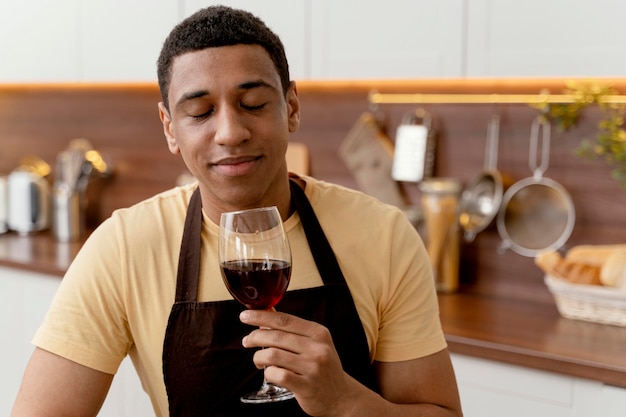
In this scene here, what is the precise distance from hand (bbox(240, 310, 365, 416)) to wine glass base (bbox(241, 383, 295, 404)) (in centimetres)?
6

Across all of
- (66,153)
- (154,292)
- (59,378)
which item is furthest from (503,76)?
(66,153)

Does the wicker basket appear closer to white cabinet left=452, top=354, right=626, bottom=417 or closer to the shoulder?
white cabinet left=452, top=354, right=626, bottom=417

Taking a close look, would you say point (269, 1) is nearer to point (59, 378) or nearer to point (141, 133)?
point (141, 133)

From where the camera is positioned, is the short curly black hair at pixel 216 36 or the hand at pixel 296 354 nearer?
the hand at pixel 296 354

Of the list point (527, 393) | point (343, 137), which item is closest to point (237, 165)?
point (527, 393)

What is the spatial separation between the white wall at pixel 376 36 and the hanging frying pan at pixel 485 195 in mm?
321

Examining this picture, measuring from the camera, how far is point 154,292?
4.68ft

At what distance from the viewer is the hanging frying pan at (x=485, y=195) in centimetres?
247

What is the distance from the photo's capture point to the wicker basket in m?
2.08

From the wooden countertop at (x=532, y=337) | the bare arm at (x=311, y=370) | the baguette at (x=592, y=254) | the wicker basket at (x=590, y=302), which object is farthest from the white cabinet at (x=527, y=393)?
the bare arm at (x=311, y=370)

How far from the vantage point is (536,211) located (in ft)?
7.99

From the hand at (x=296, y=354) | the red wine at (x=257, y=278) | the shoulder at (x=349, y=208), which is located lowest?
the hand at (x=296, y=354)

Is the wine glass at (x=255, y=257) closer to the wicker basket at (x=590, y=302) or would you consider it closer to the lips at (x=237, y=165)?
the lips at (x=237, y=165)

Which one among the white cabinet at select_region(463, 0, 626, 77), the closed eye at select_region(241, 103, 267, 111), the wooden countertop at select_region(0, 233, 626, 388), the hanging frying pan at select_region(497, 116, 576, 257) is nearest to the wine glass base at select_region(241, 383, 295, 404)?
the closed eye at select_region(241, 103, 267, 111)
